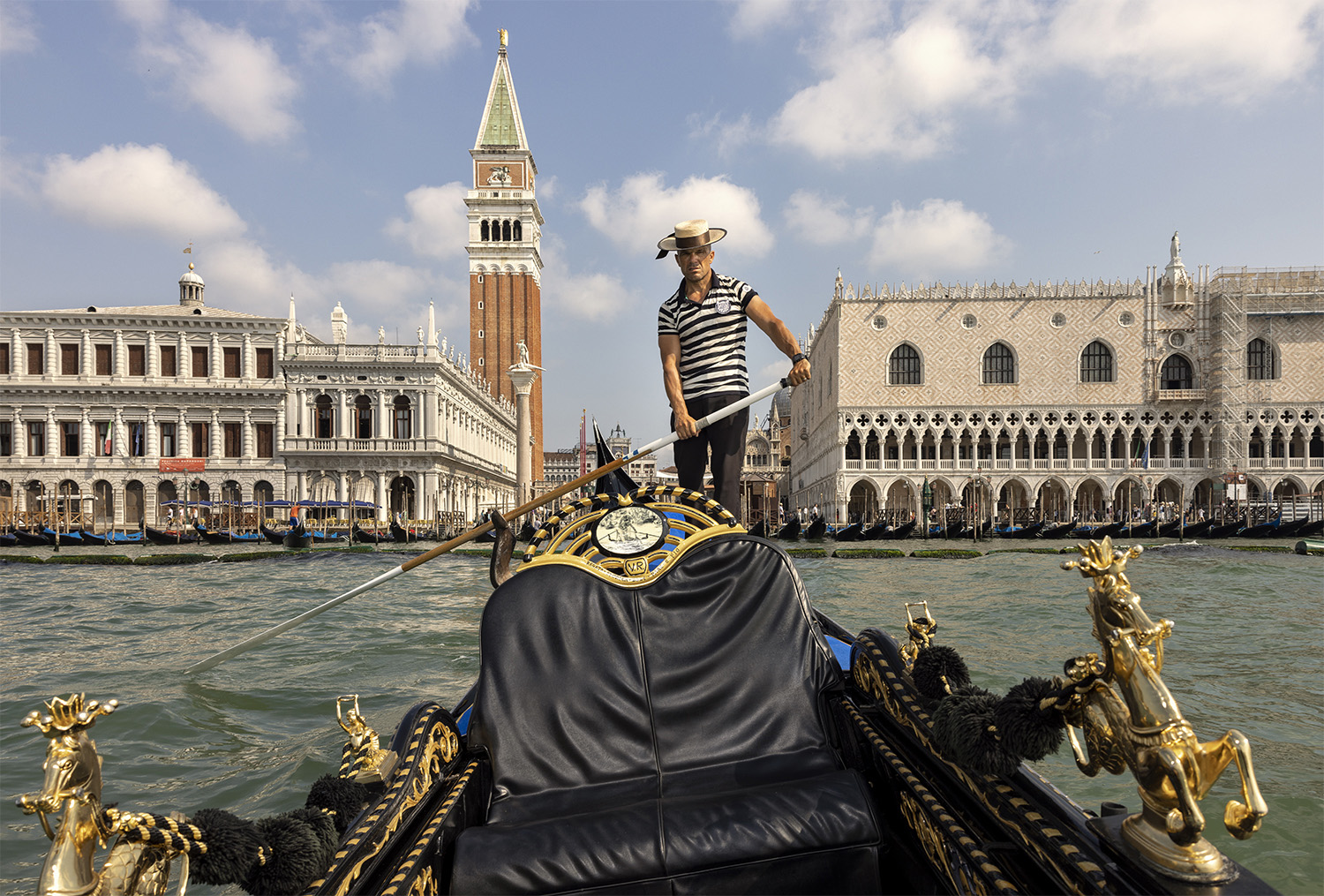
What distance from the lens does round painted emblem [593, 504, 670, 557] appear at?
72.5 inches

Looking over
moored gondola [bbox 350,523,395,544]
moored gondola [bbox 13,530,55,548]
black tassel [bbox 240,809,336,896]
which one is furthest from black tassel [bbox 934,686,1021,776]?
→ moored gondola [bbox 13,530,55,548]

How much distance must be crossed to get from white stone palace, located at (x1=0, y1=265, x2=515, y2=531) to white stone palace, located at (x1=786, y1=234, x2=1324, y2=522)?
1468 cm

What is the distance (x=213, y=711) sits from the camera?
12.4 ft

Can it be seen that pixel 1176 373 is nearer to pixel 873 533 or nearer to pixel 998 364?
pixel 998 364

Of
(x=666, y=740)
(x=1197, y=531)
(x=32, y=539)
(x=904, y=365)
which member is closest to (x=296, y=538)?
(x=32, y=539)

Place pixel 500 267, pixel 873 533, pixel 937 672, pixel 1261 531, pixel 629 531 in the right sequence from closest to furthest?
pixel 937 672 < pixel 629 531 < pixel 1261 531 < pixel 873 533 < pixel 500 267

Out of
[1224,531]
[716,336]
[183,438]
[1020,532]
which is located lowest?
[1020,532]

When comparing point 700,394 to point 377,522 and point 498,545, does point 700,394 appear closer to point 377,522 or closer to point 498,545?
point 498,545

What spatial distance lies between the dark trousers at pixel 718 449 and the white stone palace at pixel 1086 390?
80.5ft

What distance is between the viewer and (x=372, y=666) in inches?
187

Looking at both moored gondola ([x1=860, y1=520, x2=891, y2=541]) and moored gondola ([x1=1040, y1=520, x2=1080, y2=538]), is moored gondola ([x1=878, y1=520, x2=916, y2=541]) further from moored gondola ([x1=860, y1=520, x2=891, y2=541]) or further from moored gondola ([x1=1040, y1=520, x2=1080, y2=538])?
moored gondola ([x1=1040, y1=520, x2=1080, y2=538])

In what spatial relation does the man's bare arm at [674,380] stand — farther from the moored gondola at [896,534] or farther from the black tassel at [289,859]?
the moored gondola at [896,534]

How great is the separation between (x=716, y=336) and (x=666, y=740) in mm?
1523

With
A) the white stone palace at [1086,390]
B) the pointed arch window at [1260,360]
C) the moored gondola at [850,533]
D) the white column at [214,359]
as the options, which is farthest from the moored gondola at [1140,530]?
the white column at [214,359]
